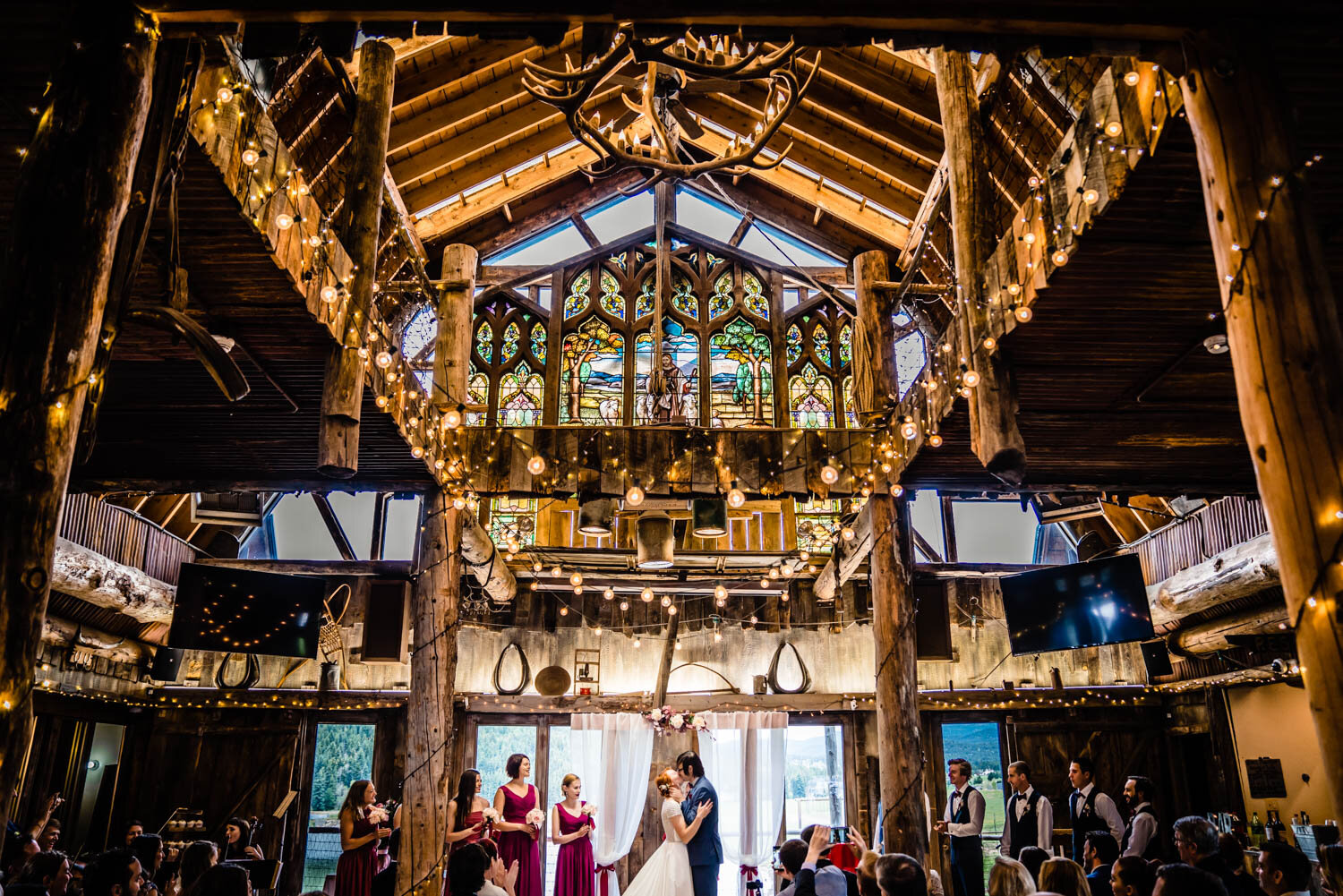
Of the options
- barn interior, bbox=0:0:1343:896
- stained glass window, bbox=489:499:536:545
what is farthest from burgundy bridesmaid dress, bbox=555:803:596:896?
stained glass window, bbox=489:499:536:545

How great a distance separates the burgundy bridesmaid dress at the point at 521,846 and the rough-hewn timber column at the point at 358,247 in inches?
139

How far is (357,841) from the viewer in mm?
7066

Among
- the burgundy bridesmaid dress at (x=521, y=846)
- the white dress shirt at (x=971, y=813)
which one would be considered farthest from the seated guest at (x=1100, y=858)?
the burgundy bridesmaid dress at (x=521, y=846)

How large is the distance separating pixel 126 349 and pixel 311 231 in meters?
1.74

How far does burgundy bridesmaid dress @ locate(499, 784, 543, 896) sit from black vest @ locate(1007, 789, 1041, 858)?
14.8 feet

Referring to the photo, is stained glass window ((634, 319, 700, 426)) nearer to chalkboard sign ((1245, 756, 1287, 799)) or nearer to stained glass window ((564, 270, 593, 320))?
stained glass window ((564, 270, 593, 320))

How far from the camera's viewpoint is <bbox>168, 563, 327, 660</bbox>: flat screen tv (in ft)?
34.9

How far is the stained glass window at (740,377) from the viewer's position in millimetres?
13781

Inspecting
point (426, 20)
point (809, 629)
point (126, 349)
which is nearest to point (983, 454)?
point (426, 20)

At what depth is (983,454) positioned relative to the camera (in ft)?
19.6

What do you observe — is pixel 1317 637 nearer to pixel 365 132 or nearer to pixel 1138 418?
pixel 1138 418

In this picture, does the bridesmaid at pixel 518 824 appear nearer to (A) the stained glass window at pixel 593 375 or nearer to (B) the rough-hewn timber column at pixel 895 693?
(B) the rough-hewn timber column at pixel 895 693

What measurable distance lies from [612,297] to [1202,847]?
11002mm

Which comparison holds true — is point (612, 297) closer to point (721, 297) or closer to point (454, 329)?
point (721, 297)
